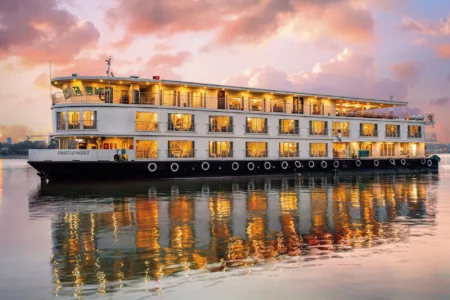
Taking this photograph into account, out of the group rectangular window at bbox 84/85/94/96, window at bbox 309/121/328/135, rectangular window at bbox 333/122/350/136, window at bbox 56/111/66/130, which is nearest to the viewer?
window at bbox 56/111/66/130

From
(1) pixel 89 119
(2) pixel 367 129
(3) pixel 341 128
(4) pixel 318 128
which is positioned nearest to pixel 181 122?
(1) pixel 89 119

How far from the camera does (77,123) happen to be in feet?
127

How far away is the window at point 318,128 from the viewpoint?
52.2 metres

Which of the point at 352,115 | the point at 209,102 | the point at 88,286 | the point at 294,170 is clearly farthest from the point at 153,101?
the point at 88,286

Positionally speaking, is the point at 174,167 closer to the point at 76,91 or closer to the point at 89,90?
the point at 89,90

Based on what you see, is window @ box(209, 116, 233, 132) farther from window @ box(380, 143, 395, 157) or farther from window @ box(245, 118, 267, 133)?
window @ box(380, 143, 395, 157)

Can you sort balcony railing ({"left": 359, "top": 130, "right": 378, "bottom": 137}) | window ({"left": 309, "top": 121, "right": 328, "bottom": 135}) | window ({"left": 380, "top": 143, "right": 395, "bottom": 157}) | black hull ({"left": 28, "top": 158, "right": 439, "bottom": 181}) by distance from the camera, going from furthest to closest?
window ({"left": 380, "top": 143, "right": 395, "bottom": 157}) < balcony railing ({"left": 359, "top": 130, "right": 378, "bottom": 137}) < window ({"left": 309, "top": 121, "right": 328, "bottom": 135}) < black hull ({"left": 28, "top": 158, "right": 439, "bottom": 181})

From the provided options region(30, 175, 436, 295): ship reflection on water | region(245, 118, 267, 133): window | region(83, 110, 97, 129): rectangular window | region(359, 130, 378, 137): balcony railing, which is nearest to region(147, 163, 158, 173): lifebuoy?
region(83, 110, 97, 129): rectangular window

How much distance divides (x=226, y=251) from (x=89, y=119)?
29732 millimetres

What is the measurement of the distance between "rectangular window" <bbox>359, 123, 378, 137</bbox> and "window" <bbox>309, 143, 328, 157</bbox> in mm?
6185

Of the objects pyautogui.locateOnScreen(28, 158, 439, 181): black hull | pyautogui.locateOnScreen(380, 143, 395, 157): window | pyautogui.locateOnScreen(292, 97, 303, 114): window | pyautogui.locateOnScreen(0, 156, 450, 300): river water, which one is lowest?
pyautogui.locateOnScreen(0, 156, 450, 300): river water

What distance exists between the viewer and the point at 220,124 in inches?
1807

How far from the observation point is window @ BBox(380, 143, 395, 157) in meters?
58.5

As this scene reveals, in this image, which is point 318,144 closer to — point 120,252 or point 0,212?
point 0,212
